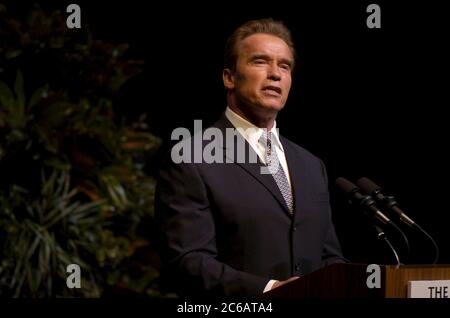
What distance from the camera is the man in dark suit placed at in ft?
7.56

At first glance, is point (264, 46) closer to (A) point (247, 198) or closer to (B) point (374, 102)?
(A) point (247, 198)

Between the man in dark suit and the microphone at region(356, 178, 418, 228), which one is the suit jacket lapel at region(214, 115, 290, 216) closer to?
the man in dark suit

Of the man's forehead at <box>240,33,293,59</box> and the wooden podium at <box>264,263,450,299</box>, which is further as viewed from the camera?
the man's forehead at <box>240,33,293,59</box>

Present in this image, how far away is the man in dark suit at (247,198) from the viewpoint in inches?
90.7

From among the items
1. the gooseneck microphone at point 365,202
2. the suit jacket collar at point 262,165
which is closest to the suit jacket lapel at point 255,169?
the suit jacket collar at point 262,165

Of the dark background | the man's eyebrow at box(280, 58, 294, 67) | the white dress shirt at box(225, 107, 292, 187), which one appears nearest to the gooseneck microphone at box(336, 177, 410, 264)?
the white dress shirt at box(225, 107, 292, 187)

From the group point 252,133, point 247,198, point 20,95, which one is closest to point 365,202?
point 247,198

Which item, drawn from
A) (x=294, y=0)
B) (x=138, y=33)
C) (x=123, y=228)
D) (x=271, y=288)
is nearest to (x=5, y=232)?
(x=123, y=228)

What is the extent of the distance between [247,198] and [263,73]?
410 millimetres

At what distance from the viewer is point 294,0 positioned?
395 cm

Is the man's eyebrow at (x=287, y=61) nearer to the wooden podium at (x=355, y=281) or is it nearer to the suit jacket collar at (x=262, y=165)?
the suit jacket collar at (x=262, y=165)

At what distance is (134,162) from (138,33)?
0.82m

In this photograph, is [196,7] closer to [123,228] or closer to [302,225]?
[123,228]

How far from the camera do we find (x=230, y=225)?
2.38m
